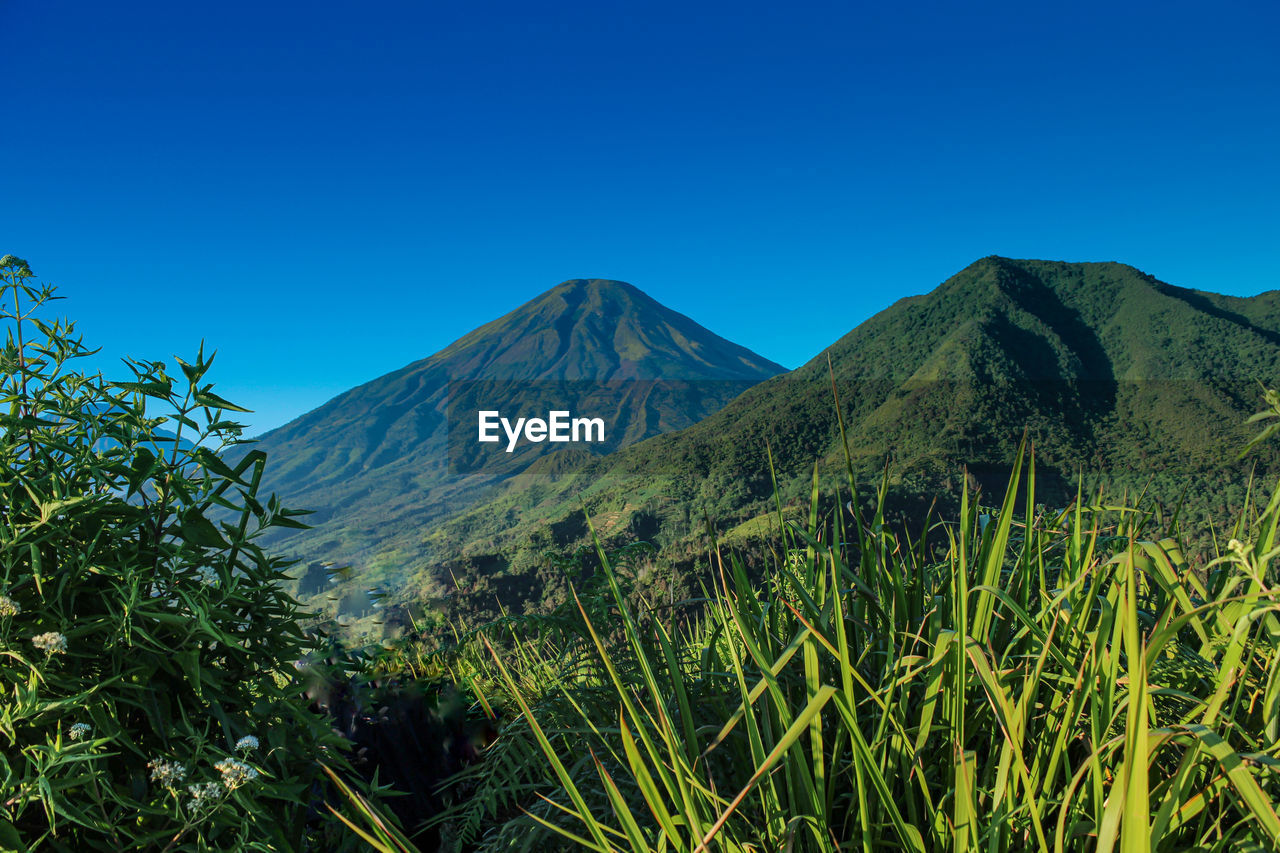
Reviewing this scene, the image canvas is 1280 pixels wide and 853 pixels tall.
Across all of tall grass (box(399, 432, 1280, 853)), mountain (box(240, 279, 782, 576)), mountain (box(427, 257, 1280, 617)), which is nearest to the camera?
tall grass (box(399, 432, 1280, 853))

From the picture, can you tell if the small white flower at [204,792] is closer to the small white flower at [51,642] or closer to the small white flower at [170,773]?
the small white flower at [170,773]

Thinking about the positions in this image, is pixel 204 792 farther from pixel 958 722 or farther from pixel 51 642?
pixel 958 722

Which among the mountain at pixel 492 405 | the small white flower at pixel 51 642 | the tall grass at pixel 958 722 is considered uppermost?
the mountain at pixel 492 405

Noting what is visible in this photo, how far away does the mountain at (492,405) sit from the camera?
3659 centimetres

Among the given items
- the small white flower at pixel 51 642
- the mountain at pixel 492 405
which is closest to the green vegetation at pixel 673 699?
the small white flower at pixel 51 642

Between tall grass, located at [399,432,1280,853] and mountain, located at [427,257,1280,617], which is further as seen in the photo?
mountain, located at [427,257,1280,617]

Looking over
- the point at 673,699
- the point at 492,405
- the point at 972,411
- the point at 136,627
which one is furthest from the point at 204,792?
the point at 492,405

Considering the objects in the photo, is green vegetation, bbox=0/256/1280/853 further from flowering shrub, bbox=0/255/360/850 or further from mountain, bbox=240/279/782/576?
mountain, bbox=240/279/782/576

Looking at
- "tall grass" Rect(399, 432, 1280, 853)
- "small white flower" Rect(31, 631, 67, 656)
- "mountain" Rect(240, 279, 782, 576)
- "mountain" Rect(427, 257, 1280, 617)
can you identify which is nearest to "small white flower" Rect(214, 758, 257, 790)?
"small white flower" Rect(31, 631, 67, 656)

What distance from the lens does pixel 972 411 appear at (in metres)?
17.1

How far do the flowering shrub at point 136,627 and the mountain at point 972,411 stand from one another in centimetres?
698

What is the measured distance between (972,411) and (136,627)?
18.4m

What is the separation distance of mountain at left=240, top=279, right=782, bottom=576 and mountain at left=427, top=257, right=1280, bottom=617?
11.1m

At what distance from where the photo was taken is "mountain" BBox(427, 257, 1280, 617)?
11836mm
